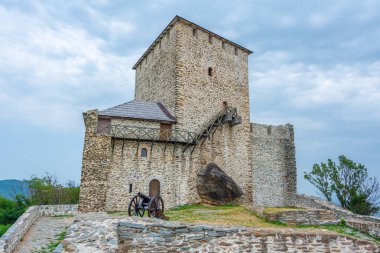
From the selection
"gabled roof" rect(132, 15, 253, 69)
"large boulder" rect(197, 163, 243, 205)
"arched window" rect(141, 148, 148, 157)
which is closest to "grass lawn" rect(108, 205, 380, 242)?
"large boulder" rect(197, 163, 243, 205)

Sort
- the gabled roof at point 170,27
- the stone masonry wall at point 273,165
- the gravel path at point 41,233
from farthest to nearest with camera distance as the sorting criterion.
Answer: the stone masonry wall at point 273,165 → the gabled roof at point 170,27 → the gravel path at point 41,233

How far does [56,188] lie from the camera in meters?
31.1

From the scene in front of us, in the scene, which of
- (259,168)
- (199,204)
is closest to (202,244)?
(199,204)

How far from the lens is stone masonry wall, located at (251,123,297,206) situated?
25.9 meters

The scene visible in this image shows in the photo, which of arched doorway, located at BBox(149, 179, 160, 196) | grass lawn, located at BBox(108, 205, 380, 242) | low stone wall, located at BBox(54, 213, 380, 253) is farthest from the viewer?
arched doorway, located at BBox(149, 179, 160, 196)

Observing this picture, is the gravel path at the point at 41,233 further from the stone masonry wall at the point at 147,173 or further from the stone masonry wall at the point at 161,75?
the stone masonry wall at the point at 161,75

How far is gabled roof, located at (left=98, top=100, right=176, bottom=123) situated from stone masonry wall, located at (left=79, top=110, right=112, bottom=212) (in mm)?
1426

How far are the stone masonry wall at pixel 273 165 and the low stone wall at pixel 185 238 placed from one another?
15349 mm

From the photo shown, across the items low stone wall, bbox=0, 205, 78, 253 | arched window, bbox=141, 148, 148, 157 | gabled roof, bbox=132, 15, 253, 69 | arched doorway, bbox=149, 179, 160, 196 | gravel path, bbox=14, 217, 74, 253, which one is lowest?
gravel path, bbox=14, 217, 74, 253

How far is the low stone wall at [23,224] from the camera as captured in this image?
9.09 m

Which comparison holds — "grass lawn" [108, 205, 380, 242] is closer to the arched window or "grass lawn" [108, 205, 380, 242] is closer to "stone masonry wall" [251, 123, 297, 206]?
the arched window

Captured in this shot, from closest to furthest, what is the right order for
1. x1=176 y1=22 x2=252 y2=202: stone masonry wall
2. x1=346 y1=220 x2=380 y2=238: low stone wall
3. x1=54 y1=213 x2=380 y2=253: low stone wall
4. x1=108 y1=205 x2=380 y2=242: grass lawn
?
x1=54 y1=213 x2=380 y2=253: low stone wall, x1=346 y1=220 x2=380 y2=238: low stone wall, x1=108 y1=205 x2=380 y2=242: grass lawn, x1=176 y1=22 x2=252 y2=202: stone masonry wall

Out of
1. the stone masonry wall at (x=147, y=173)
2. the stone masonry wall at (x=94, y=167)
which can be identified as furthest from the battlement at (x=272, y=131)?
the stone masonry wall at (x=94, y=167)

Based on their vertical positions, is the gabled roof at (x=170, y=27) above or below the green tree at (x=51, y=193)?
above
